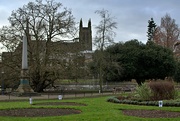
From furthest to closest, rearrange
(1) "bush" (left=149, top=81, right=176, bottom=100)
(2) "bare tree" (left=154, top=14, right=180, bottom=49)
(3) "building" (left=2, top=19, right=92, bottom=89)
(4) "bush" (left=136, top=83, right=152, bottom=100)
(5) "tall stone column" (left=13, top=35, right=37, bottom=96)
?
(2) "bare tree" (left=154, top=14, right=180, bottom=49), (3) "building" (left=2, top=19, right=92, bottom=89), (5) "tall stone column" (left=13, top=35, right=37, bottom=96), (4) "bush" (left=136, top=83, right=152, bottom=100), (1) "bush" (left=149, top=81, right=176, bottom=100)

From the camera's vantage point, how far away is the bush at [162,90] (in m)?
25.1

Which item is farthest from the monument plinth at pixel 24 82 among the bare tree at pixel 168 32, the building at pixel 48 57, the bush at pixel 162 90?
the bare tree at pixel 168 32

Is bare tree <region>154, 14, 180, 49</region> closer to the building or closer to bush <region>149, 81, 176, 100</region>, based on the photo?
the building

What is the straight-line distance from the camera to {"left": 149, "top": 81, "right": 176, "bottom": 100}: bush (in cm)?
2506

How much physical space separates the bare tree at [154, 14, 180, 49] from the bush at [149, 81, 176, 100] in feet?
159

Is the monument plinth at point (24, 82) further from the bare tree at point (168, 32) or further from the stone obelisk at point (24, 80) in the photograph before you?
the bare tree at point (168, 32)

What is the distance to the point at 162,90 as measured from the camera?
25.3 m

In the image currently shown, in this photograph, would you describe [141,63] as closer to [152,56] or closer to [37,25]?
[152,56]

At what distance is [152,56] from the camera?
60.0 m

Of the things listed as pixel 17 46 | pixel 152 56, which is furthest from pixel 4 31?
pixel 152 56

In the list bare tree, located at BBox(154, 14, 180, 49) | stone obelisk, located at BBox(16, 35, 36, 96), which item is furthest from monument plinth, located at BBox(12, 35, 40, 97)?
bare tree, located at BBox(154, 14, 180, 49)

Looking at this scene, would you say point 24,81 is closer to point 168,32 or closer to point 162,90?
point 162,90

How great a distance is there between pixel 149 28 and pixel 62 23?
5720 cm

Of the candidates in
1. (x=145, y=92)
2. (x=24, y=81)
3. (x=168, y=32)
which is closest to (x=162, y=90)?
(x=145, y=92)
